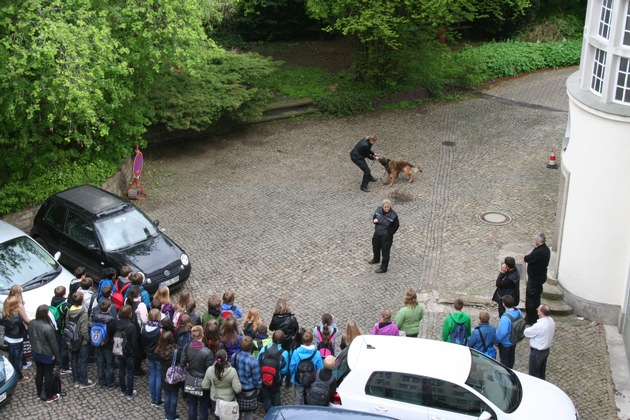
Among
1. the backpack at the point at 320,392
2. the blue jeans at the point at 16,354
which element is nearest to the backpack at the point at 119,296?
the blue jeans at the point at 16,354

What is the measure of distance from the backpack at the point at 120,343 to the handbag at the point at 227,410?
1.77 metres

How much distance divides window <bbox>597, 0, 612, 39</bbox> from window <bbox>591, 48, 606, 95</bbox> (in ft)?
0.96

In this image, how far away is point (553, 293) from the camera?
14969 millimetres

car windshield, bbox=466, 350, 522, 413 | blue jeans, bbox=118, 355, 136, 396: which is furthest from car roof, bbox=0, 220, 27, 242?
car windshield, bbox=466, 350, 522, 413

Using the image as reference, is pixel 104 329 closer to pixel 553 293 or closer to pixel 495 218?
pixel 553 293

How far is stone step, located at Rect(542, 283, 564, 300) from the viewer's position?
14969mm

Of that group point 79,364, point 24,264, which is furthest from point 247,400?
point 24,264

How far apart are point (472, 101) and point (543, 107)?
2185 millimetres

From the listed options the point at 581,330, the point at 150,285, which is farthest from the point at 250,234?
the point at 581,330

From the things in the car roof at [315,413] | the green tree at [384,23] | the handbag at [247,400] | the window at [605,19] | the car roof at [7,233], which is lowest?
the handbag at [247,400]

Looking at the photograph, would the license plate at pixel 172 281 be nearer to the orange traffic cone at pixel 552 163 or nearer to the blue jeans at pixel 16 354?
the blue jeans at pixel 16 354

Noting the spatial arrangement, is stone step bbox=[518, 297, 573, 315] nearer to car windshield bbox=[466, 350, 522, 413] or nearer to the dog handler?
car windshield bbox=[466, 350, 522, 413]

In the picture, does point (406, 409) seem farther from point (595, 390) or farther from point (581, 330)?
point (581, 330)

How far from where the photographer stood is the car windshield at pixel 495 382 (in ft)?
35.2
